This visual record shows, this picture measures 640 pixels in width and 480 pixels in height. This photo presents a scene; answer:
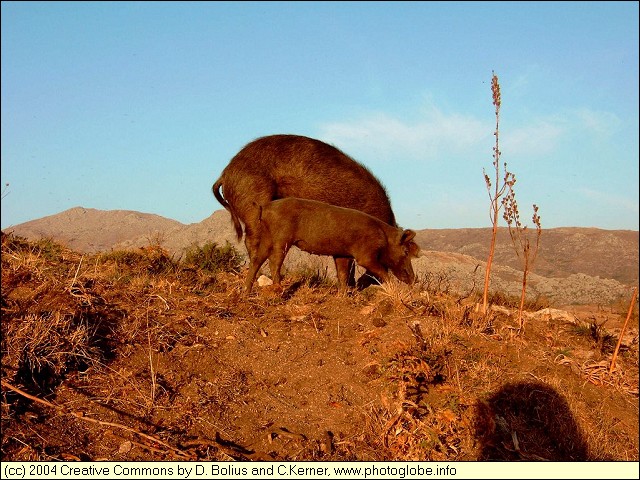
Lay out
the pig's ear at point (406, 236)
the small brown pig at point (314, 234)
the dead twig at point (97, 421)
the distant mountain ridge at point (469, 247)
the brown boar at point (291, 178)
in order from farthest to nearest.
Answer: the distant mountain ridge at point (469, 247) < the brown boar at point (291, 178) < the pig's ear at point (406, 236) < the small brown pig at point (314, 234) < the dead twig at point (97, 421)

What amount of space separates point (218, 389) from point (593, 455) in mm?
2600

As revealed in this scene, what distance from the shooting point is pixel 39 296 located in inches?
187

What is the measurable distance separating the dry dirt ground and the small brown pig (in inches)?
53.7

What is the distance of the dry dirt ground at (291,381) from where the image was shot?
350 cm

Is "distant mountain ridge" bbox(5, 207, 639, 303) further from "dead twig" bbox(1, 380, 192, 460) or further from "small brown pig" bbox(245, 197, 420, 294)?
"dead twig" bbox(1, 380, 192, 460)

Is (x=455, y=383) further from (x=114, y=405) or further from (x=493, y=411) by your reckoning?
(x=114, y=405)

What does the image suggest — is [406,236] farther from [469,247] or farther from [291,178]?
[469,247]

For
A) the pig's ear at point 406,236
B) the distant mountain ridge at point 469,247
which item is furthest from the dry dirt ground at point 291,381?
the pig's ear at point 406,236

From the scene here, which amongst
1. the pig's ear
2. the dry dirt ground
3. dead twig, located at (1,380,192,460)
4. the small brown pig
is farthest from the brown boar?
dead twig, located at (1,380,192,460)

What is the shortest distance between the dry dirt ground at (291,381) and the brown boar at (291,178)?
93.3 inches

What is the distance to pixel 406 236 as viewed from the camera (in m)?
7.67

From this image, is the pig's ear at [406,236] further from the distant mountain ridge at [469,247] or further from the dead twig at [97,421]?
the dead twig at [97,421]

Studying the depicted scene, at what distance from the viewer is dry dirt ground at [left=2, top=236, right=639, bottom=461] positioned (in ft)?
11.5

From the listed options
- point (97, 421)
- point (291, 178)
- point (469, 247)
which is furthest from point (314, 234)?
point (469, 247)
